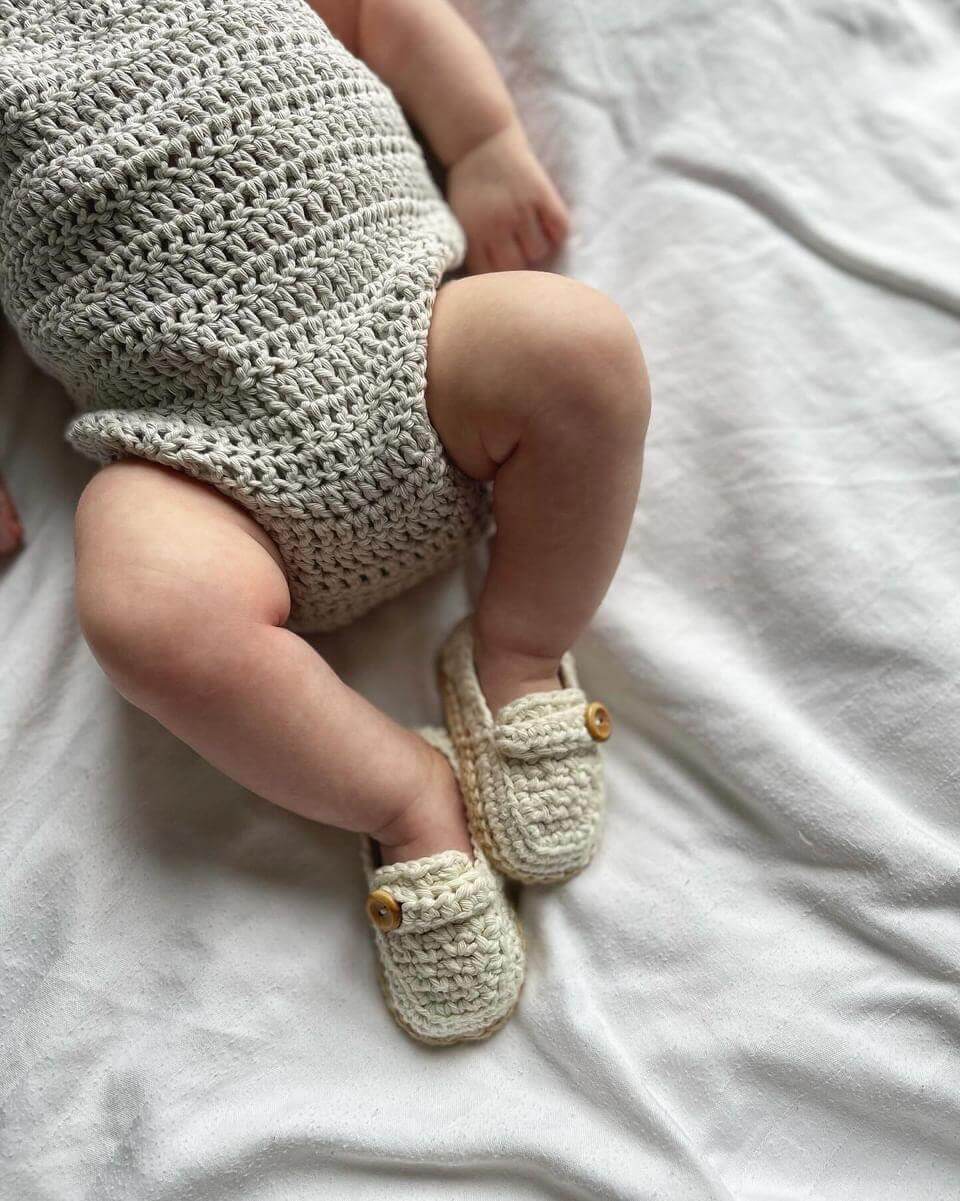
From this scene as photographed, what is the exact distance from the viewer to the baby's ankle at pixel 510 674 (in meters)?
0.77

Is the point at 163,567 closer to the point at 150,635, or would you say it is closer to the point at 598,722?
the point at 150,635

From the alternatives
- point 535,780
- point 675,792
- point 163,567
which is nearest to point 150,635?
point 163,567

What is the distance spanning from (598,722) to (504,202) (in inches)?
18.5

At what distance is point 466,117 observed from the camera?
835mm

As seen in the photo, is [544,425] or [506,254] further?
[506,254]

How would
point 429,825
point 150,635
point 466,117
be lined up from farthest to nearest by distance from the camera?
point 466,117 → point 429,825 → point 150,635

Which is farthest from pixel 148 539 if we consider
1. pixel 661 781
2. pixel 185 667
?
pixel 661 781

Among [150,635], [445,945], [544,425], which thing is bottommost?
[445,945]

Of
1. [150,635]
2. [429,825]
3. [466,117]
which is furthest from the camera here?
[466,117]

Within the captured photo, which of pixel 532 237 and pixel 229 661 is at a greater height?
pixel 532 237

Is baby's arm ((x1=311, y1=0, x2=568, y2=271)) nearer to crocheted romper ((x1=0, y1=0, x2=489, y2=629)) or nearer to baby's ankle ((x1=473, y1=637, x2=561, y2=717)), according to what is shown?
crocheted romper ((x1=0, y1=0, x2=489, y2=629))

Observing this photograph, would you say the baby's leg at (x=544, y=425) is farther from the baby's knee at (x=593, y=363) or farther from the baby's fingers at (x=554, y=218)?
the baby's fingers at (x=554, y=218)

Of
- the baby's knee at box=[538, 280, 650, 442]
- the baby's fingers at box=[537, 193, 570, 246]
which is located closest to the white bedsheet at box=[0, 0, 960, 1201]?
the baby's fingers at box=[537, 193, 570, 246]

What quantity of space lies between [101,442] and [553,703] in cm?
40
